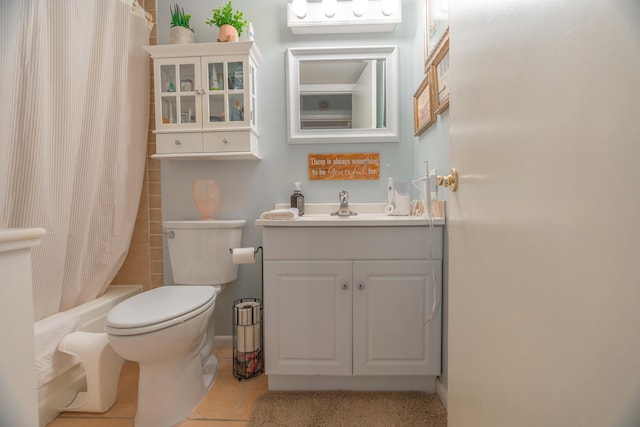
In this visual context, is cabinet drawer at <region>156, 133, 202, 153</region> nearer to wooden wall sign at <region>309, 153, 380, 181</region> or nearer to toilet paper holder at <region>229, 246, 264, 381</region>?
wooden wall sign at <region>309, 153, 380, 181</region>

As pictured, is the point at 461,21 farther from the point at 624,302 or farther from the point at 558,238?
the point at 624,302

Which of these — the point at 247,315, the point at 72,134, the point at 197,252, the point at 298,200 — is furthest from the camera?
the point at 298,200

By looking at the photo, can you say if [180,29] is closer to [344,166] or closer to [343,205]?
[344,166]

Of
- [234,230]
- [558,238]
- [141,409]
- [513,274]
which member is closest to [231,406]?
[141,409]

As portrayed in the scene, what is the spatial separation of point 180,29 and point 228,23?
28 centimetres

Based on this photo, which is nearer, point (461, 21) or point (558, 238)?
point (558, 238)

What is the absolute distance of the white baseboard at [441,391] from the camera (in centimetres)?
136

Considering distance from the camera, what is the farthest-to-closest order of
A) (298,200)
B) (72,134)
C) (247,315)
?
(298,200) → (247,315) → (72,134)

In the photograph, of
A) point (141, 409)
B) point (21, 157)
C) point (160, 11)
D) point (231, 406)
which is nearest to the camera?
point (21, 157)

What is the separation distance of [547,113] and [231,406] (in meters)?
1.57

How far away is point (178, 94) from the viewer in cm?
176

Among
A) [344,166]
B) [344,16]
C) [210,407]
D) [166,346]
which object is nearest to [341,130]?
[344,166]

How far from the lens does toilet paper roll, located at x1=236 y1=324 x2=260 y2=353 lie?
62.0 inches

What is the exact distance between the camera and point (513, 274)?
56cm
